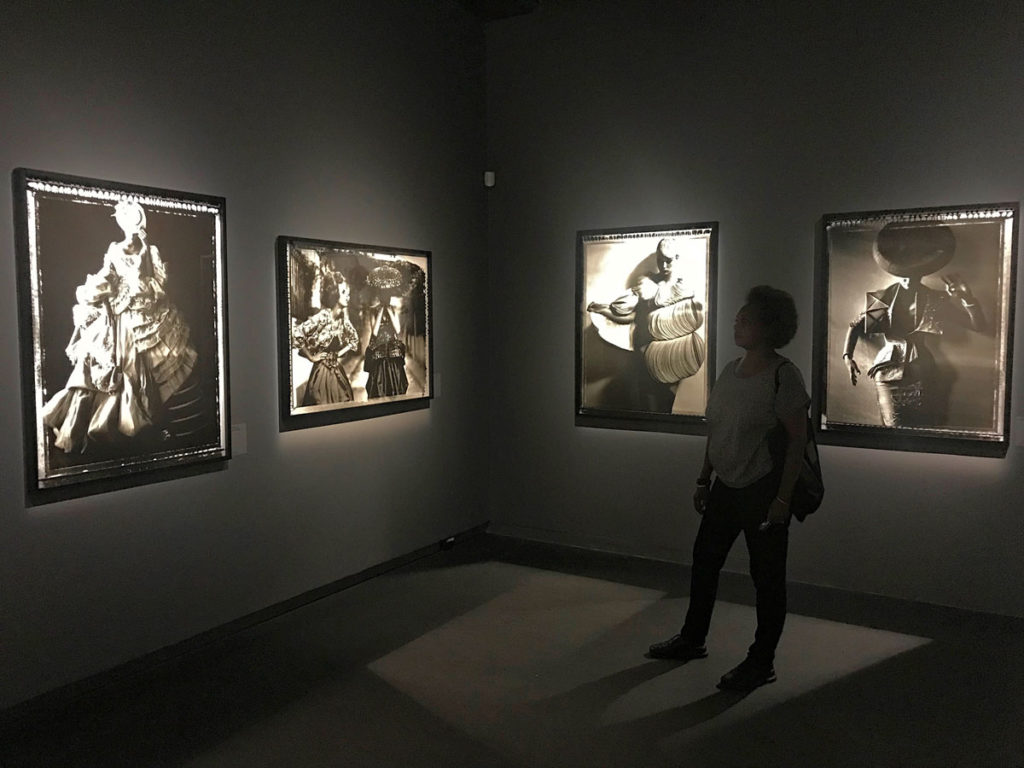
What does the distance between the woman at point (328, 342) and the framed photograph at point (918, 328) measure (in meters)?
2.94

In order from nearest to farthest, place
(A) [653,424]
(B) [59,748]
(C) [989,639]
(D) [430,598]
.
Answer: (B) [59,748]
(C) [989,639]
(D) [430,598]
(A) [653,424]

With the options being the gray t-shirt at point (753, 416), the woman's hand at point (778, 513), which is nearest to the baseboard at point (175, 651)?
the gray t-shirt at point (753, 416)

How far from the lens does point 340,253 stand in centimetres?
514

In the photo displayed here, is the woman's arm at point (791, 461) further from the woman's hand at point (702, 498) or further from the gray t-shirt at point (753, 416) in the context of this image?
the woman's hand at point (702, 498)

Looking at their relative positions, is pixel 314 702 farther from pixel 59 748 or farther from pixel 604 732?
pixel 604 732

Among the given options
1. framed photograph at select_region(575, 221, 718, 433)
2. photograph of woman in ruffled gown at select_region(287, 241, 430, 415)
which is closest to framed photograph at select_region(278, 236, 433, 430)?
photograph of woman in ruffled gown at select_region(287, 241, 430, 415)

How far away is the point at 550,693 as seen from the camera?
3896 millimetres

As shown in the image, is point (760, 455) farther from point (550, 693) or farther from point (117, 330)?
point (117, 330)

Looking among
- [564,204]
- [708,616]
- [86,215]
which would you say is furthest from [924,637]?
[86,215]

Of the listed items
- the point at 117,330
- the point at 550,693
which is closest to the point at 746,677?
the point at 550,693

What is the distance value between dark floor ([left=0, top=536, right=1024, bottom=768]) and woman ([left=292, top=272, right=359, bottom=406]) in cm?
128

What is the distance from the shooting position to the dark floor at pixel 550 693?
337 cm

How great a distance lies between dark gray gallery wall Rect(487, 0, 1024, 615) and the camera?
4855mm

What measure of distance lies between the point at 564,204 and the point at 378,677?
3648 mm
